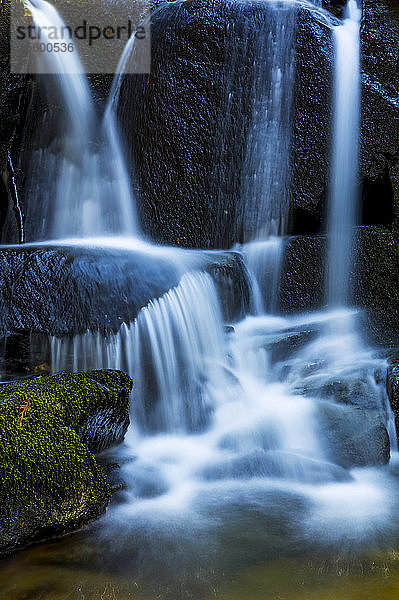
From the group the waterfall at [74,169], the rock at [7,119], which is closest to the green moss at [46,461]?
the waterfall at [74,169]

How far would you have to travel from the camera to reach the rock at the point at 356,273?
6.46 meters

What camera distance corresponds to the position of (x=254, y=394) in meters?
4.71

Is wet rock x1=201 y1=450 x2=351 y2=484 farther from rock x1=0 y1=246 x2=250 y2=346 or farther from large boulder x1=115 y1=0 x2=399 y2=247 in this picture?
large boulder x1=115 y1=0 x2=399 y2=247

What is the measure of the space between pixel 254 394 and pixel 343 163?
3.57m

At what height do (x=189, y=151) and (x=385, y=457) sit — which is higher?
(x=189, y=151)

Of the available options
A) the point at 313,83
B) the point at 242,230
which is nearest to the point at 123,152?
the point at 242,230

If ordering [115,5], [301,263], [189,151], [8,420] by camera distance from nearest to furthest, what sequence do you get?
[8,420]
[301,263]
[189,151]
[115,5]

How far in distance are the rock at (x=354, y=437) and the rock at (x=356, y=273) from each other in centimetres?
266

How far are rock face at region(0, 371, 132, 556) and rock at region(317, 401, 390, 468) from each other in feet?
5.50

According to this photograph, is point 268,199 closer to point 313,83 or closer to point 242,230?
point 242,230

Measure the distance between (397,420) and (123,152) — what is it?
207 inches

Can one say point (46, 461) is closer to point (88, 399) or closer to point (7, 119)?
point (88, 399)

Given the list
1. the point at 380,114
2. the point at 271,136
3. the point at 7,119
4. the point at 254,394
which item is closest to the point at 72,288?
the point at 254,394

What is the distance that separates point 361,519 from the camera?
3.02 meters
